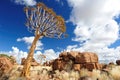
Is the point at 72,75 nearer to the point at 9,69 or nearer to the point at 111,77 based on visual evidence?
the point at 111,77

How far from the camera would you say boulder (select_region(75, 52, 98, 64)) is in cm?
2008

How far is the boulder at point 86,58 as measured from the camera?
2008 cm

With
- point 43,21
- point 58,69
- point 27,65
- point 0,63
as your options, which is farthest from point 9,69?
point 43,21

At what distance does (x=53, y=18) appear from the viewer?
750 inches

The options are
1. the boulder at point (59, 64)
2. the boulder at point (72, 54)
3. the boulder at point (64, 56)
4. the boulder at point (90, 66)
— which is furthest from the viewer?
the boulder at point (64, 56)

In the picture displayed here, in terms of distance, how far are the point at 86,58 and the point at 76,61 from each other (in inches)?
46.1

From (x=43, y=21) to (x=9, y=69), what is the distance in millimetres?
6048

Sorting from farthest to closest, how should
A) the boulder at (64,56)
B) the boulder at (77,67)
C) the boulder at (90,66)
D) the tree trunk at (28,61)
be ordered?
the boulder at (64,56) < the boulder at (77,67) < the boulder at (90,66) < the tree trunk at (28,61)

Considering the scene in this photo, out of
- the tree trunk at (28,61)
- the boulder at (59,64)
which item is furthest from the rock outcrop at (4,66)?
the boulder at (59,64)

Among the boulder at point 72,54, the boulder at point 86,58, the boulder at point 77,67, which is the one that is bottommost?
the boulder at point 77,67

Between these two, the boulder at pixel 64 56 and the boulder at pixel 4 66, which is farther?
the boulder at pixel 64 56

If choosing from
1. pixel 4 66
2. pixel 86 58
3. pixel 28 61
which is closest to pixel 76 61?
pixel 86 58

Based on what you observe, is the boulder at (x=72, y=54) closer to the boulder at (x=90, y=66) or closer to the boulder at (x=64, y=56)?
the boulder at (x=64, y=56)

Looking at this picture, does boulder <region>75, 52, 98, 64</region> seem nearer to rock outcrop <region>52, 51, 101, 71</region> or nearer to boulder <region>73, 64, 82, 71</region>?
rock outcrop <region>52, 51, 101, 71</region>
